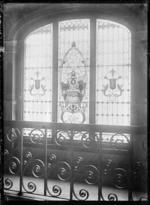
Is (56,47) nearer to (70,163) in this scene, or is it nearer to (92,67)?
(92,67)

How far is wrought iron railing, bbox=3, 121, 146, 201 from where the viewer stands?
317cm

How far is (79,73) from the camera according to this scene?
Result: 16.6 feet

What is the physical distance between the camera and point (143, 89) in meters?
4.48

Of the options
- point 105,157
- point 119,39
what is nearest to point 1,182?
point 105,157

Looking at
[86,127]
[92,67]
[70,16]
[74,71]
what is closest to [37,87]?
[74,71]

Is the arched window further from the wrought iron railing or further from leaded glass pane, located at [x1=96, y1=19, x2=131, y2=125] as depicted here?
the wrought iron railing

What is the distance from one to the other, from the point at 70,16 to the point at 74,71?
3.43ft

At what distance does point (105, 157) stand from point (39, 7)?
306 centimetres

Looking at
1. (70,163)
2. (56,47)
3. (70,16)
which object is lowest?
(70,163)

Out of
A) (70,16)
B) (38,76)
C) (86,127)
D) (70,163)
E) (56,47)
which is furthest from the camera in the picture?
(38,76)

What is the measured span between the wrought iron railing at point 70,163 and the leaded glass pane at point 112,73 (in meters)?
0.38

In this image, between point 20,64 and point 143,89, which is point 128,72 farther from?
point 20,64

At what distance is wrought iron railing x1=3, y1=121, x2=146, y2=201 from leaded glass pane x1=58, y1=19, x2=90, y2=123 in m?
0.48
